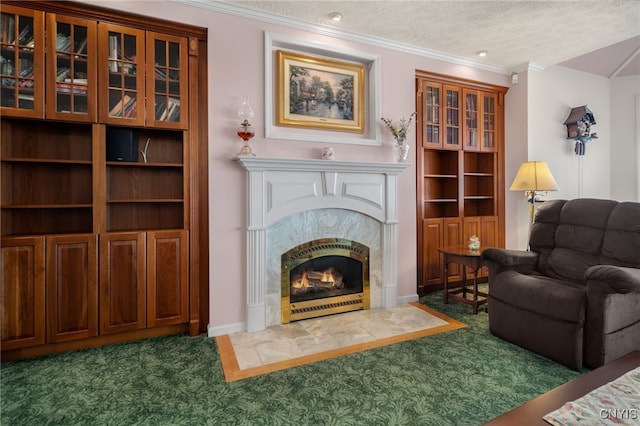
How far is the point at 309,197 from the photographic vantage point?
10.1 ft

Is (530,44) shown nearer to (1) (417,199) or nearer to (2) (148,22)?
(1) (417,199)

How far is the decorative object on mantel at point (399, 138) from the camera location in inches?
135

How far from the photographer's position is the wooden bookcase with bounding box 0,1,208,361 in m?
2.34

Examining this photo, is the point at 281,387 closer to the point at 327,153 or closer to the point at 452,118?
the point at 327,153

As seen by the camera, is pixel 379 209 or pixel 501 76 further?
pixel 501 76

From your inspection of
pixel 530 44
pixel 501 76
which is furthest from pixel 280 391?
pixel 501 76

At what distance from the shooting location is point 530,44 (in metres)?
3.53

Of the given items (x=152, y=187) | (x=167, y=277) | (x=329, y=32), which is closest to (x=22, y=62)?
(x=152, y=187)

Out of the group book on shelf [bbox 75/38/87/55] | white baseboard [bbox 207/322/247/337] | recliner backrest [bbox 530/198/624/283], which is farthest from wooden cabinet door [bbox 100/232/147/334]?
recliner backrest [bbox 530/198/624/283]

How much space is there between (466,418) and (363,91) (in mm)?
3010

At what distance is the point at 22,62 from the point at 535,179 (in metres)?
4.72

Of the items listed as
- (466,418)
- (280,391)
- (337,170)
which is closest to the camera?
(466,418)

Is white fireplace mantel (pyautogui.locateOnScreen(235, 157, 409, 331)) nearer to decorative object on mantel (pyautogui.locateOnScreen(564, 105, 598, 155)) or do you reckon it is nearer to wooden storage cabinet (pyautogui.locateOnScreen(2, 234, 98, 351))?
wooden storage cabinet (pyautogui.locateOnScreen(2, 234, 98, 351))

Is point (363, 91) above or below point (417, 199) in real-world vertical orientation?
above
